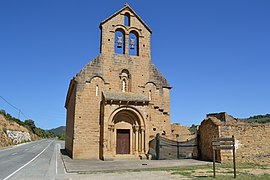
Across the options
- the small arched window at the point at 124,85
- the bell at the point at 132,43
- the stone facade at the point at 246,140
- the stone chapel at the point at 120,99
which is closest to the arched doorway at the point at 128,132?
the stone chapel at the point at 120,99

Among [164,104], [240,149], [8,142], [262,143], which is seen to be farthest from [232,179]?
[8,142]

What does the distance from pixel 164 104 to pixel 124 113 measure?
13.0ft

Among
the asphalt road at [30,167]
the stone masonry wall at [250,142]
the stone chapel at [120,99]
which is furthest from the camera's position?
the stone chapel at [120,99]

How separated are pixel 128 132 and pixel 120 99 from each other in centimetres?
323

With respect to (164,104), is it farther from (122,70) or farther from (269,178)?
(269,178)

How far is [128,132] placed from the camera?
20.8 meters

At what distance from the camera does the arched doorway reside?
2005cm

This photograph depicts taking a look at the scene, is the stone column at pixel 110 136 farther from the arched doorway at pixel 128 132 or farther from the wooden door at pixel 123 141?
the wooden door at pixel 123 141

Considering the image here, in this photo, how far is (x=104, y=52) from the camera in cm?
2136

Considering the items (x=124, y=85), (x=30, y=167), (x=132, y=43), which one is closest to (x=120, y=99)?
(x=124, y=85)

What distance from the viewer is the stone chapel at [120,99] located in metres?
19.2

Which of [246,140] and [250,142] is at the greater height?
[246,140]

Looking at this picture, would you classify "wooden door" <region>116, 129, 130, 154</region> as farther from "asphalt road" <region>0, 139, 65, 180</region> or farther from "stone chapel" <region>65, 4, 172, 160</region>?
"asphalt road" <region>0, 139, 65, 180</region>

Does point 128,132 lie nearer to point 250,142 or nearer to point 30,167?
point 30,167
